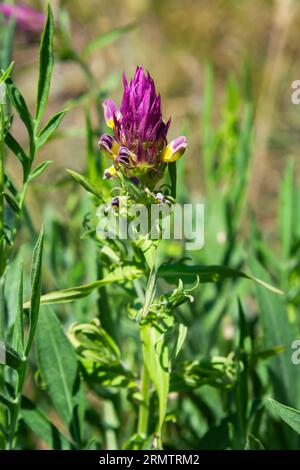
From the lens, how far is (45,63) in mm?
829

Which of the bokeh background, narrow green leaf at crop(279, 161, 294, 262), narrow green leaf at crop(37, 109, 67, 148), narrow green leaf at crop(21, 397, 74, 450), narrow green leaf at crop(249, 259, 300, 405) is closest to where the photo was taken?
narrow green leaf at crop(37, 109, 67, 148)

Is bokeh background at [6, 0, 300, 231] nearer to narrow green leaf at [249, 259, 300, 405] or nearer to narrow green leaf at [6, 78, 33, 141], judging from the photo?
narrow green leaf at [249, 259, 300, 405]

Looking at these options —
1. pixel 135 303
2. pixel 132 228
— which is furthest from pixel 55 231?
pixel 132 228

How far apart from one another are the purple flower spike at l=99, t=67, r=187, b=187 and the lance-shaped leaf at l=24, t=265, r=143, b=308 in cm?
13

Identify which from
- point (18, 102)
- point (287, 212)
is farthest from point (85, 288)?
point (287, 212)

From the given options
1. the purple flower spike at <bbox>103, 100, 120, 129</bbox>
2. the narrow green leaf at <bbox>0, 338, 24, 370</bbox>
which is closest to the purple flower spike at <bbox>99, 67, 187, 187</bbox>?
the purple flower spike at <bbox>103, 100, 120, 129</bbox>

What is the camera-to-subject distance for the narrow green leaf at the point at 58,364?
928 mm

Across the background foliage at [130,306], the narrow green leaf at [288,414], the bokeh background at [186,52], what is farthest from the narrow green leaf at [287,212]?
the bokeh background at [186,52]

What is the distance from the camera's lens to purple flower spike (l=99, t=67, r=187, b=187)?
2.41 feet

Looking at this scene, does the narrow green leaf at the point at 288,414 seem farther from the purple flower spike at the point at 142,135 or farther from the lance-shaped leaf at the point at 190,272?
the purple flower spike at the point at 142,135

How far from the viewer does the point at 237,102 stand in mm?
1555

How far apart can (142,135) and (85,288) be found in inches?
7.8

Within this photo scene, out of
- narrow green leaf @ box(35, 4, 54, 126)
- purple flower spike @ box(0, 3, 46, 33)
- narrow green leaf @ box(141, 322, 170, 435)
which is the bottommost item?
narrow green leaf @ box(141, 322, 170, 435)

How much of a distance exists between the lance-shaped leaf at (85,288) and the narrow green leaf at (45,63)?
0.21 metres
